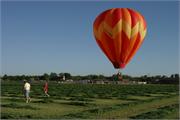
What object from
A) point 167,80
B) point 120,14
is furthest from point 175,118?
point 167,80

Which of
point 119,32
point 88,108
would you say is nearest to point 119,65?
point 119,32

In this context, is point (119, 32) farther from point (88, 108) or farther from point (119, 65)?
point (88, 108)

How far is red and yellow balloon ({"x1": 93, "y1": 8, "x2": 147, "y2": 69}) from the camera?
72.0 feet

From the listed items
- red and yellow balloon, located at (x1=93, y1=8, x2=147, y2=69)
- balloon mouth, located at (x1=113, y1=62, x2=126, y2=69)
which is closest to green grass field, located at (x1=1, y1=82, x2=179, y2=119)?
balloon mouth, located at (x1=113, y1=62, x2=126, y2=69)

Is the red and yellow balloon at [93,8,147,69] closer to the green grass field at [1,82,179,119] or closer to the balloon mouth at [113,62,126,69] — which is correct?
the balloon mouth at [113,62,126,69]

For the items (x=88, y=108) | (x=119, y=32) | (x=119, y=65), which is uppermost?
(x=119, y=32)

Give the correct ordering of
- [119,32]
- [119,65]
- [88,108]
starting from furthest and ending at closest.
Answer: [88,108], [119,65], [119,32]

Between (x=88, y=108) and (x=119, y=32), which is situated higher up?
(x=119, y=32)

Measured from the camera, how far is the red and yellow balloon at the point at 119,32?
864 inches

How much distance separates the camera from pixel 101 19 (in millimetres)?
22172

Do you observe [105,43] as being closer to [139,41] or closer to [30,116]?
[139,41]

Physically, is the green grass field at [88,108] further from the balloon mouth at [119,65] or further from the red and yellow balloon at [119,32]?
the red and yellow balloon at [119,32]

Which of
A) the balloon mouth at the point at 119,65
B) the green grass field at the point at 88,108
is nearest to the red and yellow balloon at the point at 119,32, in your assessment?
the balloon mouth at the point at 119,65

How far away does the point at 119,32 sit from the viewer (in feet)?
72.2
